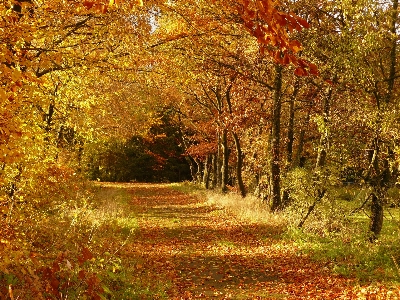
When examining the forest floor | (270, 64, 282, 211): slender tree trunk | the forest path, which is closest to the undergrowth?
the forest floor

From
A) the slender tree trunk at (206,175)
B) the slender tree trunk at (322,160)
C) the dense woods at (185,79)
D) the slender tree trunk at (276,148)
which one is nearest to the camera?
the dense woods at (185,79)

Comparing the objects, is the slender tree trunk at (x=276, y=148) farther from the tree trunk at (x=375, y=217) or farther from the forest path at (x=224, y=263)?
the tree trunk at (x=375, y=217)

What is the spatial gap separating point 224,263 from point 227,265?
213 millimetres

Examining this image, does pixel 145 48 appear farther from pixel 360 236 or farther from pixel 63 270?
pixel 360 236

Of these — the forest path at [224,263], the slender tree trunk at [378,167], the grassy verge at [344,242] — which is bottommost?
the forest path at [224,263]

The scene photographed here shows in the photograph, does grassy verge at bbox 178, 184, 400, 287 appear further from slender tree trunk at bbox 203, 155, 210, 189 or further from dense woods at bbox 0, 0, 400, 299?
slender tree trunk at bbox 203, 155, 210, 189

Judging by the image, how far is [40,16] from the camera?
752 centimetres

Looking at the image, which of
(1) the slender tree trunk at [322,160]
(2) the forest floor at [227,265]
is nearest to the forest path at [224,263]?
(2) the forest floor at [227,265]

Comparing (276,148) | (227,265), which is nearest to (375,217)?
(227,265)

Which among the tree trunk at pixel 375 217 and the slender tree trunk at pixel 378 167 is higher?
the slender tree trunk at pixel 378 167

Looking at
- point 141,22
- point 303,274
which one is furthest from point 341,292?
point 141,22

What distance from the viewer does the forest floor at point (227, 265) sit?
8.34 meters

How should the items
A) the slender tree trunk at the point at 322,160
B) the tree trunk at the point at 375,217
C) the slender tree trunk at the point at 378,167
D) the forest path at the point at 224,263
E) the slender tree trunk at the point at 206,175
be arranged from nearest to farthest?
the forest path at the point at 224,263
the slender tree trunk at the point at 378,167
the tree trunk at the point at 375,217
the slender tree trunk at the point at 322,160
the slender tree trunk at the point at 206,175

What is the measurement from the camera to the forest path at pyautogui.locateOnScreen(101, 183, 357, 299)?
855cm
